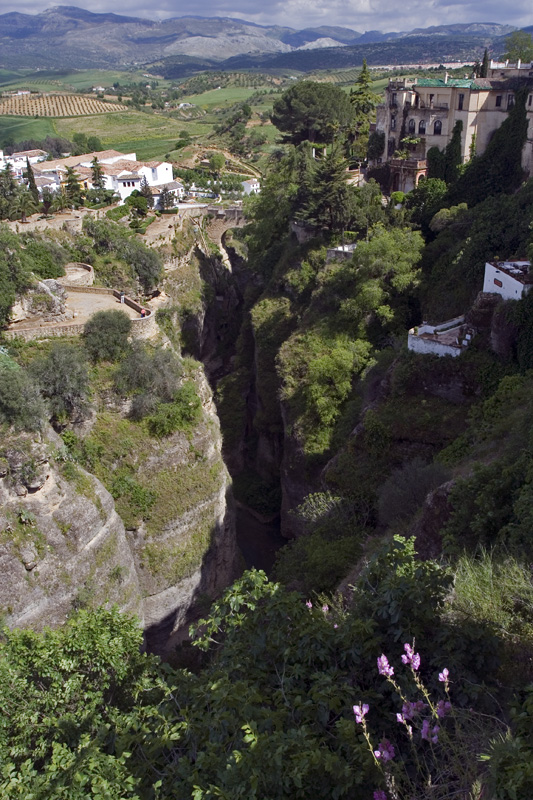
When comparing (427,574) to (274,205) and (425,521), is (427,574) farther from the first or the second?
(274,205)

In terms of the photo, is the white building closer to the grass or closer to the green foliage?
the green foliage

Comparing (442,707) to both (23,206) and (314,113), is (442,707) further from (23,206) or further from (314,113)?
(314,113)

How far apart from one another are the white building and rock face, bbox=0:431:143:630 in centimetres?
1711

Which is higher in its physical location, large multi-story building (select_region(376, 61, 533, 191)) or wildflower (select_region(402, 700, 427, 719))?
large multi-story building (select_region(376, 61, 533, 191))

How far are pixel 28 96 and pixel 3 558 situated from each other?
174 m

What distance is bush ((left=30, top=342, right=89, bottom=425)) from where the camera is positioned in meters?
23.3

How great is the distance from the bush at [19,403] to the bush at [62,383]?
2261 millimetres

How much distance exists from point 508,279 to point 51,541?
1914 centimetres

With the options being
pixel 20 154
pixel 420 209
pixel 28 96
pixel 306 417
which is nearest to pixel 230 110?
pixel 28 96

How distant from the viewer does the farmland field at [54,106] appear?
470 feet

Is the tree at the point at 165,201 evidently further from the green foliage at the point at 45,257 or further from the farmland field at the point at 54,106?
the farmland field at the point at 54,106

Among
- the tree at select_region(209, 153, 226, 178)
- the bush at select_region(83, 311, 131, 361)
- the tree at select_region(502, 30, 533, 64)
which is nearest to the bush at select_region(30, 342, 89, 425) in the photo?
the bush at select_region(83, 311, 131, 361)

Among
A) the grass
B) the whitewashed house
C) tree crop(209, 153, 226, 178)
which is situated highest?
the grass

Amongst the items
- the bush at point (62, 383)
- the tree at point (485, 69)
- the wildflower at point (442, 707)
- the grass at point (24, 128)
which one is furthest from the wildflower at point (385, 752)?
the grass at point (24, 128)
